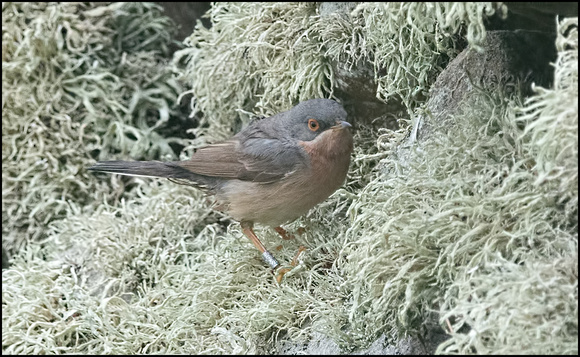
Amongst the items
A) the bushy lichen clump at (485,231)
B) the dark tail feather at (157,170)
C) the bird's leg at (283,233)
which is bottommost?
the bird's leg at (283,233)

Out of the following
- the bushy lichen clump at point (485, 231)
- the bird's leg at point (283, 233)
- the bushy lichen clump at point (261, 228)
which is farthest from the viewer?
the bird's leg at point (283, 233)

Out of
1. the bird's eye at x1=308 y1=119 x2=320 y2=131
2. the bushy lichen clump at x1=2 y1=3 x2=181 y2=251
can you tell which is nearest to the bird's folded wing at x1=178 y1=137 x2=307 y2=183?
the bird's eye at x1=308 y1=119 x2=320 y2=131

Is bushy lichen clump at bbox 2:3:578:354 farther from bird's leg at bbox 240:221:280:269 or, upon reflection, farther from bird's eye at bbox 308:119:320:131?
bird's eye at bbox 308:119:320:131

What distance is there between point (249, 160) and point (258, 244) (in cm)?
51

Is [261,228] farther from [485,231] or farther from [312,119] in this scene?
[485,231]

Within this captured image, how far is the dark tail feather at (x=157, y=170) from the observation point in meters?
4.45

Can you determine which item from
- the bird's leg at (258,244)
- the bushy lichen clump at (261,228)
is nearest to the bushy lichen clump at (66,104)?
the bushy lichen clump at (261,228)

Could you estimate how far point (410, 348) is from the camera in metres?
2.88

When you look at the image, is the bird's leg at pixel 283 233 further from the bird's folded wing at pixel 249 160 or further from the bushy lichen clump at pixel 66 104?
the bushy lichen clump at pixel 66 104

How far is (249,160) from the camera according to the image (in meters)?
4.30

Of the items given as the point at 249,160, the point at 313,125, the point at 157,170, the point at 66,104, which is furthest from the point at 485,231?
the point at 66,104

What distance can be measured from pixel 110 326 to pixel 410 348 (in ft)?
5.59

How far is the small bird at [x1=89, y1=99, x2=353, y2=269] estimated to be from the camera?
4070 mm

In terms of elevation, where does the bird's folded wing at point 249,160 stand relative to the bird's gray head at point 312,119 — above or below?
below
